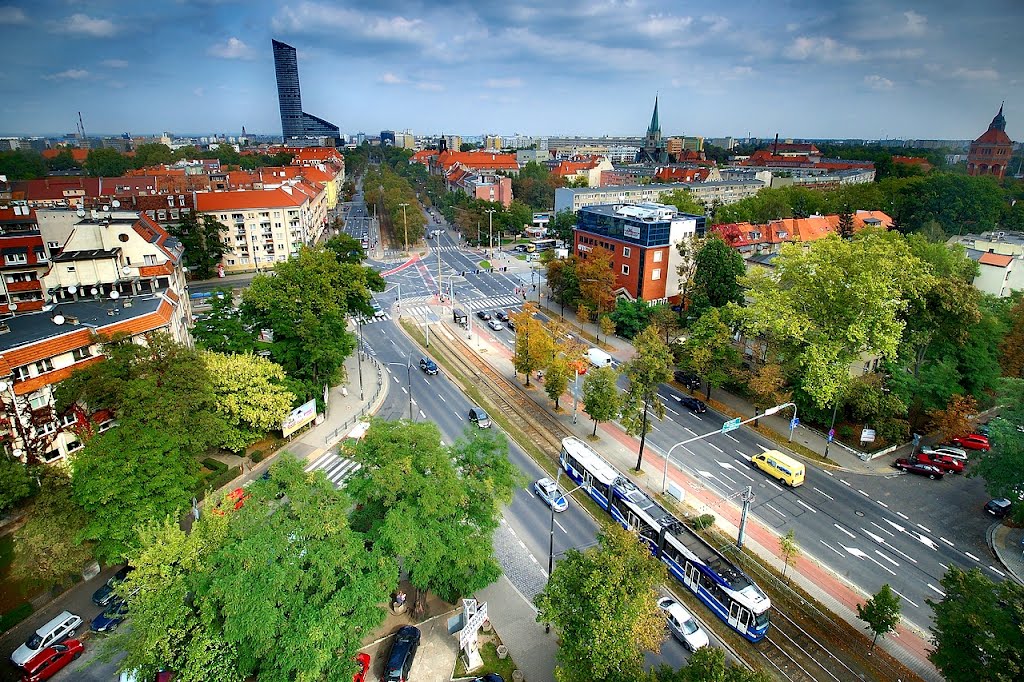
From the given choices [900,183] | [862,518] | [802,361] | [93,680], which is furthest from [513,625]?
[900,183]

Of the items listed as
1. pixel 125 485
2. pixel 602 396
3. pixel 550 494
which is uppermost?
pixel 125 485

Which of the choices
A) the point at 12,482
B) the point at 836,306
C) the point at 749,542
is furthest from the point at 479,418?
the point at 836,306

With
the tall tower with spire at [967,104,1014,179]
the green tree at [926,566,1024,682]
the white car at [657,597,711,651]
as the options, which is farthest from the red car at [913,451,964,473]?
the tall tower with spire at [967,104,1014,179]

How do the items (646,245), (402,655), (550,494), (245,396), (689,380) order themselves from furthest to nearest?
(646,245)
(689,380)
(245,396)
(550,494)
(402,655)

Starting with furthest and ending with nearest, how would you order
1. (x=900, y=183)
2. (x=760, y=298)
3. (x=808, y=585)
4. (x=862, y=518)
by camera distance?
(x=900, y=183) → (x=760, y=298) → (x=862, y=518) → (x=808, y=585)

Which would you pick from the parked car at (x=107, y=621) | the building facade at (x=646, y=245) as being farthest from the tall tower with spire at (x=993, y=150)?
the parked car at (x=107, y=621)

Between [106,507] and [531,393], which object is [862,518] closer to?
[531,393]

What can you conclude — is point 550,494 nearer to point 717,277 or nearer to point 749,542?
point 749,542
